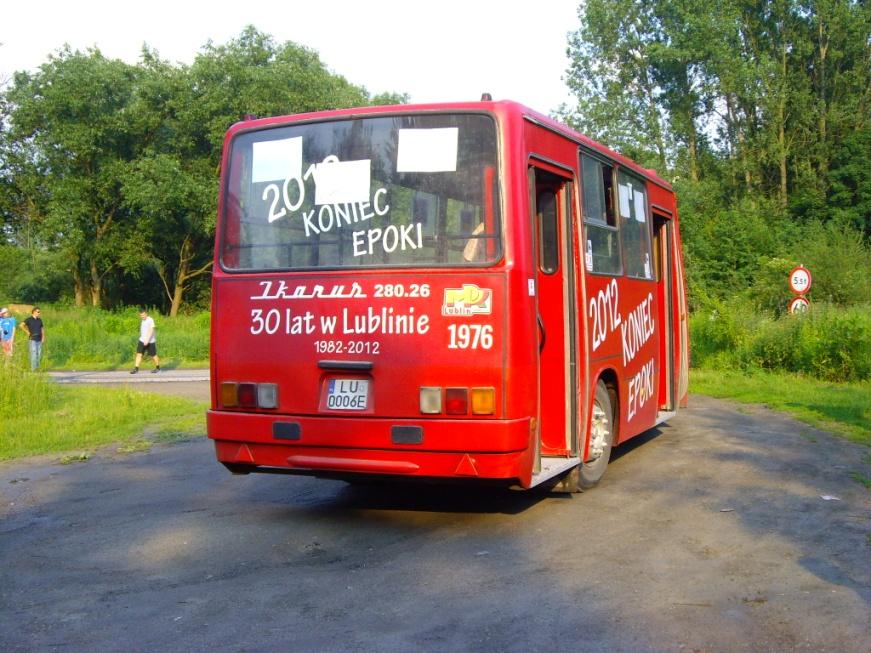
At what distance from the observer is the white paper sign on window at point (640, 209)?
9.90 meters

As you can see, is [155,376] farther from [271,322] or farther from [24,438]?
[271,322]

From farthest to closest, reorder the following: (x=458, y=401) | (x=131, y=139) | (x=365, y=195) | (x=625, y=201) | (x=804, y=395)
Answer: (x=131, y=139), (x=804, y=395), (x=625, y=201), (x=365, y=195), (x=458, y=401)

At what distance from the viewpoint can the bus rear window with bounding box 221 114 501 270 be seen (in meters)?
6.71

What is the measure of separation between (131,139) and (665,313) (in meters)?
36.6

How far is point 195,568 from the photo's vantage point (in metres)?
6.18

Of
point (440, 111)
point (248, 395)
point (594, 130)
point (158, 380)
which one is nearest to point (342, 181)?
point (440, 111)

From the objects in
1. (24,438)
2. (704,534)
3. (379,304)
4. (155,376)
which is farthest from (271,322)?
(155,376)

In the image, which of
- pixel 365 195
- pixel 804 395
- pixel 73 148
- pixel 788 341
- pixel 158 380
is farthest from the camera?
pixel 73 148

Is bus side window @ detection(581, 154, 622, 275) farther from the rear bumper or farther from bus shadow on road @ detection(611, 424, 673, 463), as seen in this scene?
bus shadow on road @ detection(611, 424, 673, 463)

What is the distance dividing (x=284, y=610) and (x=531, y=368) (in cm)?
243

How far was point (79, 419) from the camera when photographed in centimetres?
1407

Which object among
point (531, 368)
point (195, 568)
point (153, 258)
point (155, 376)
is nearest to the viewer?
point (195, 568)

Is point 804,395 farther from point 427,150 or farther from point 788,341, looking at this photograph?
point 427,150

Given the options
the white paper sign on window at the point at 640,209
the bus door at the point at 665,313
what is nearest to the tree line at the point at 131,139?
the bus door at the point at 665,313
